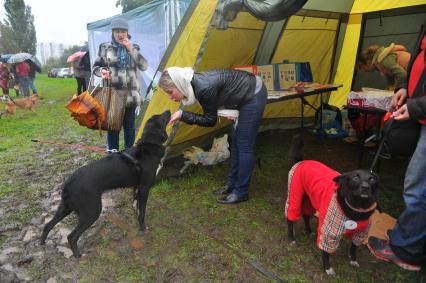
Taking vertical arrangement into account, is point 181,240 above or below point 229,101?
below

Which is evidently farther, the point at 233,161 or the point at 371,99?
the point at 371,99

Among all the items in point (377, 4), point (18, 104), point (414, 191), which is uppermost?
point (377, 4)

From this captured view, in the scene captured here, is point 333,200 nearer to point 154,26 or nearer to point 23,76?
point 154,26

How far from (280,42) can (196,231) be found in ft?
12.3

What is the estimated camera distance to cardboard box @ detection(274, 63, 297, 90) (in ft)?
17.5

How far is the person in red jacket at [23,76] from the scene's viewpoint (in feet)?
40.3

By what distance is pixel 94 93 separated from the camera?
3.84 m

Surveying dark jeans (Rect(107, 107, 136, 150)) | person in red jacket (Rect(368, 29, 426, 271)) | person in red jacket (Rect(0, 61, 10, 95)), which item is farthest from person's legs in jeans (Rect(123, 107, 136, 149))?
person in red jacket (Rect(0, 61, 10, 95))

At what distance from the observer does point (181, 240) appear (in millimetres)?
3023

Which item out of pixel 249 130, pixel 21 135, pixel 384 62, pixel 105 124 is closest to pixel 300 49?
pixel 384 62

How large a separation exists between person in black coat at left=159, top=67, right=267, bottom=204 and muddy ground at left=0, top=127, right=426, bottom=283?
44 centimetres

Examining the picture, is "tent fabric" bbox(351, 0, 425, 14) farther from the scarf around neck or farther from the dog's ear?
the dog's ear

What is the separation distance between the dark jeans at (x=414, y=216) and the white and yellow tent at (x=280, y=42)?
2.34 meters

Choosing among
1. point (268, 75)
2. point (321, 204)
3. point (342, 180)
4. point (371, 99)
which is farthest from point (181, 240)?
point (268, 75)
